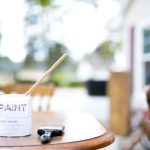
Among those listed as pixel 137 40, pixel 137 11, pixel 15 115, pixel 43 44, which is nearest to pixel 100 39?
pixel 43 44

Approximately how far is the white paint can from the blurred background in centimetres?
312

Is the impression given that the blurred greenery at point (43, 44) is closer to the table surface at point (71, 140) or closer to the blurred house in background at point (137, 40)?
the blurred house in background at point (137, 40)

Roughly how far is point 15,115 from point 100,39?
10.7m

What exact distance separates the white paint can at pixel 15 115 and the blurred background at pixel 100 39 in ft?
10.3

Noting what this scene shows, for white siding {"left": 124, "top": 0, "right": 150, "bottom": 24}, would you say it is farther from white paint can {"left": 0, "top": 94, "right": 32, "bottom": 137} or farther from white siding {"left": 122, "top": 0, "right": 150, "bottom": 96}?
white paint can {"left": 0, "top": 94, "right": 32, "bottom": 137}

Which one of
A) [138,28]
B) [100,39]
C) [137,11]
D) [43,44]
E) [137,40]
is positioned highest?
[137,11]

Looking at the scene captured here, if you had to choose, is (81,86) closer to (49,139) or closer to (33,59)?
(33,59)

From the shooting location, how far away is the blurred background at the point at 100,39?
5.66m

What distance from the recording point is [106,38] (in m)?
12.0

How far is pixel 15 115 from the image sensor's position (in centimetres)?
117

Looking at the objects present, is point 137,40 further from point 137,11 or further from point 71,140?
point 71,140

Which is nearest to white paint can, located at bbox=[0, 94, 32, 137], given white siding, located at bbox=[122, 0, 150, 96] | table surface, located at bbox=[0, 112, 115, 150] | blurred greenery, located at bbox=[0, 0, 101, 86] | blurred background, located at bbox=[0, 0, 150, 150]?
table surface, located at bbox=[0, 112, 115, 150]

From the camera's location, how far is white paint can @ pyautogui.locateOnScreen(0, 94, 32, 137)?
1.17 meters

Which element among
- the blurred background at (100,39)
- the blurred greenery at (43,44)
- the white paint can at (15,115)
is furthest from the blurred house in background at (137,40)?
the white paint can at (15,115)
